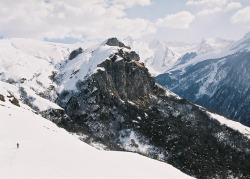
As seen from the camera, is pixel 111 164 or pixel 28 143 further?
pixel 28 143

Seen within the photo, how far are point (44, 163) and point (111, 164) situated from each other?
21.2ft

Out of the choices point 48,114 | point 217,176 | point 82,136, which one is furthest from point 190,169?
point 48,114

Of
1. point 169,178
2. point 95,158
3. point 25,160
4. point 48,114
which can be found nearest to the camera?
point 25,160

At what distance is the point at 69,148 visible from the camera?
29.6 meters

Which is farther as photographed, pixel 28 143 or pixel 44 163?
pixel 28 143

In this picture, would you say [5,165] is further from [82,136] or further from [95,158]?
[82,136]

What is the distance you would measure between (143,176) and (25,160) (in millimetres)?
10791

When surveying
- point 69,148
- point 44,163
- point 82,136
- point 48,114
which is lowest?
point 82,136

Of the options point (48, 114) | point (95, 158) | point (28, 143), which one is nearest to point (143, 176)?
point (95, 158)

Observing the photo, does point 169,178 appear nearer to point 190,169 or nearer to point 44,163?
point 44,163

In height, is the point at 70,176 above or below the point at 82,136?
above

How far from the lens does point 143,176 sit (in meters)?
24.0

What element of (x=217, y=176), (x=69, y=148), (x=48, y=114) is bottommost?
(x=217, y=176)

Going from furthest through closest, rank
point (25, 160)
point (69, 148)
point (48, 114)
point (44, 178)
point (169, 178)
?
1. point (48, 114)
2. point (69, 148)
3. point (169, 178)
4. point (25, 160)
5. point (44, 178)
